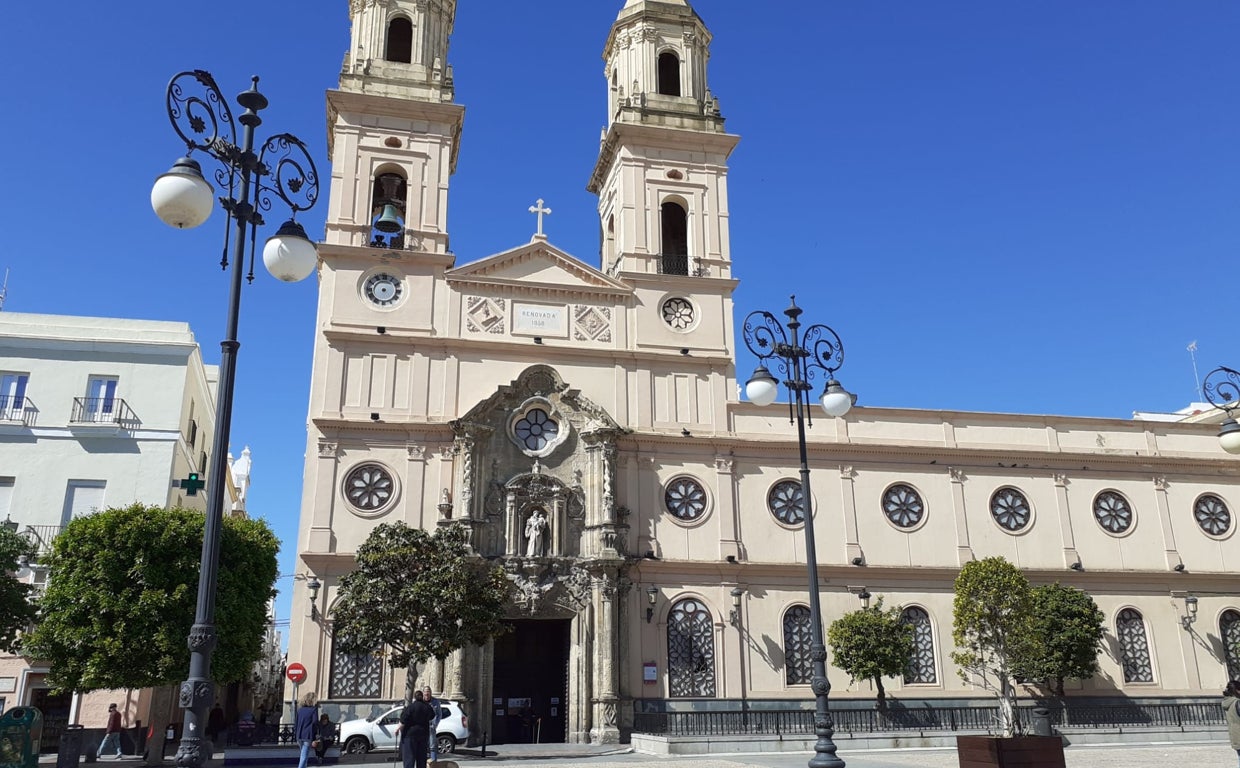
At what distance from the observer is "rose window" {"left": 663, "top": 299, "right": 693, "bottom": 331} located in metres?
34.9

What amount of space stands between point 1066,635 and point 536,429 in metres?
17.7

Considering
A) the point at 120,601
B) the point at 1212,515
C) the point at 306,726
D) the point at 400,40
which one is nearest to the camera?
the point at 306,726

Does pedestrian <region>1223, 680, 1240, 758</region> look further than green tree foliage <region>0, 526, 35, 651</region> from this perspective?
No

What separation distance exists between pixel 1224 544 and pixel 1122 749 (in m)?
15.0

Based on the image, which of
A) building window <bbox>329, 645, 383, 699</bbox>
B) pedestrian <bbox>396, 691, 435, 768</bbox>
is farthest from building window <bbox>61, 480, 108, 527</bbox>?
pedestrian <bbox>396, 691, 435, 768</bbox>

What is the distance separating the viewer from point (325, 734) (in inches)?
994

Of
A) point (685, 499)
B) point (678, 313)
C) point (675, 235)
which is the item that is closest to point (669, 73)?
point (675, 235)

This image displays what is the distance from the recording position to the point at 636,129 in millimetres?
36531

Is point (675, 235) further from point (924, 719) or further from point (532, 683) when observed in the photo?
point (924, 719)

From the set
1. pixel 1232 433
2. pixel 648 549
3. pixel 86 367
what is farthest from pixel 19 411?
pixel 1232 433

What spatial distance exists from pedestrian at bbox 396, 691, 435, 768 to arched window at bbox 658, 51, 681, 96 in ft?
93.7

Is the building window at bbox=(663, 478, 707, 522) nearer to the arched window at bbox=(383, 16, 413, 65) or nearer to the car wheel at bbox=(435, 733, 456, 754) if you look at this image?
A: the car wheel at bbox=(435, 733, 456, 754)

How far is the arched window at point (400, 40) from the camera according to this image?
36.6m

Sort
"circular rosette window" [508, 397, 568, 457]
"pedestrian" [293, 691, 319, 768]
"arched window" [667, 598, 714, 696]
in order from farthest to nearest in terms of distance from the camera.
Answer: "circular rosette window" [508, 397, 568, 457]
"arched window" [667, 598, 714, 696]
"pedestrian" [293, 691, 319, 768]
